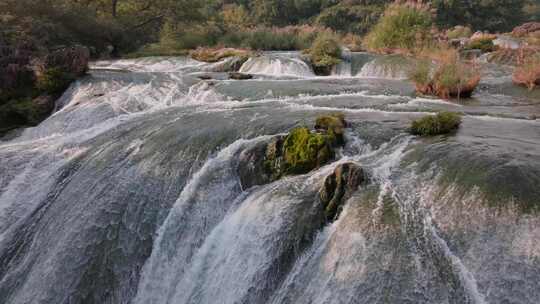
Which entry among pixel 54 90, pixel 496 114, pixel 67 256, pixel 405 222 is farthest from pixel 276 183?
→ pixel 54 90

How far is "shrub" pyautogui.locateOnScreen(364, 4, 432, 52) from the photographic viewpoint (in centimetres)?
1930

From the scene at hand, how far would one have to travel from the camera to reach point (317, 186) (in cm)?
609

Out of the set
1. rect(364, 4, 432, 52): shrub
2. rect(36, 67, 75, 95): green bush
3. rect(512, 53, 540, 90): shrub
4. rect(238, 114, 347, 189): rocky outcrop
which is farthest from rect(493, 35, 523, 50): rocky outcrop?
rect(36, 67, 75, 95): green bush

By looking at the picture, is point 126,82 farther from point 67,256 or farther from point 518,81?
point 518,81

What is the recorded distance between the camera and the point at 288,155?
23.0 feet

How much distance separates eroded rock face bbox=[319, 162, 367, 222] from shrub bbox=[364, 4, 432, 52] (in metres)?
14.4

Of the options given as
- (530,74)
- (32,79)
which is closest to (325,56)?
(530,74)

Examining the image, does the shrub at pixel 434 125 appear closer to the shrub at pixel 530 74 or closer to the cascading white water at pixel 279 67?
the shrub at pixel 530 74

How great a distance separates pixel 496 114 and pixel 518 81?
447 centimetres

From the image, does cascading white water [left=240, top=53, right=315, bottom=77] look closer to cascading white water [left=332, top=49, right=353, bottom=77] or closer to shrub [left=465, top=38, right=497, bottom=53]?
cascading white water [left=332, top=49, right=353, bottom=77]

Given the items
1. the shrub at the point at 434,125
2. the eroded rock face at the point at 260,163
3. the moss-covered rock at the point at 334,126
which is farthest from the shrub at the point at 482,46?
the eroded rock face at the point at 260,163

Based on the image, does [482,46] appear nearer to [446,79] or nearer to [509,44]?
[509,44]

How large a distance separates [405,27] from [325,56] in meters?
3.93

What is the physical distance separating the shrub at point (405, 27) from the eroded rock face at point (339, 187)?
47.3 ft
